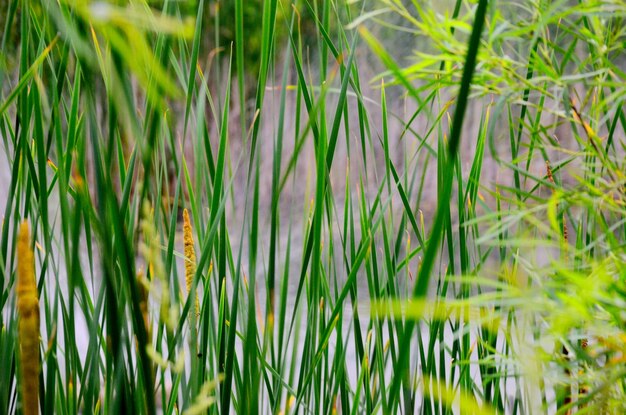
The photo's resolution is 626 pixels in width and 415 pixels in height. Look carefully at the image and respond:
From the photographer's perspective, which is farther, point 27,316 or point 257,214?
point 257,214

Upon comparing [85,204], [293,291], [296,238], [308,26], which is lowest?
[293,291]

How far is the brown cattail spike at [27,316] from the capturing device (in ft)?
0.82

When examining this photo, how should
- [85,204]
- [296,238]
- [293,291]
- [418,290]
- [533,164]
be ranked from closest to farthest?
[418,290] < [85,204] < [533,164] < [293,291] < [296,238]

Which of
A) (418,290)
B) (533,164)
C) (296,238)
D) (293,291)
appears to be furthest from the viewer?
(296,238)

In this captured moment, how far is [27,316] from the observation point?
258 mm

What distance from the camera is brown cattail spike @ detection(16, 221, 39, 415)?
0.25 metres

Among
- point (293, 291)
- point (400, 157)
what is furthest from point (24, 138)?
point (400, 157)

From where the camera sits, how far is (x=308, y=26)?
2.52 metres

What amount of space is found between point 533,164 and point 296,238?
0.96 m

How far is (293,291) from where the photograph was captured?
2557mm

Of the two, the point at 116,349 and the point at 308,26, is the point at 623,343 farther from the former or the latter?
the point at 308,26

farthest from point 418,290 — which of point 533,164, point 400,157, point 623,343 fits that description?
point 400,157

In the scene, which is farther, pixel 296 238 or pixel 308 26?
pixel 296 238

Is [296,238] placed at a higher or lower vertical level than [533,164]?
lower
